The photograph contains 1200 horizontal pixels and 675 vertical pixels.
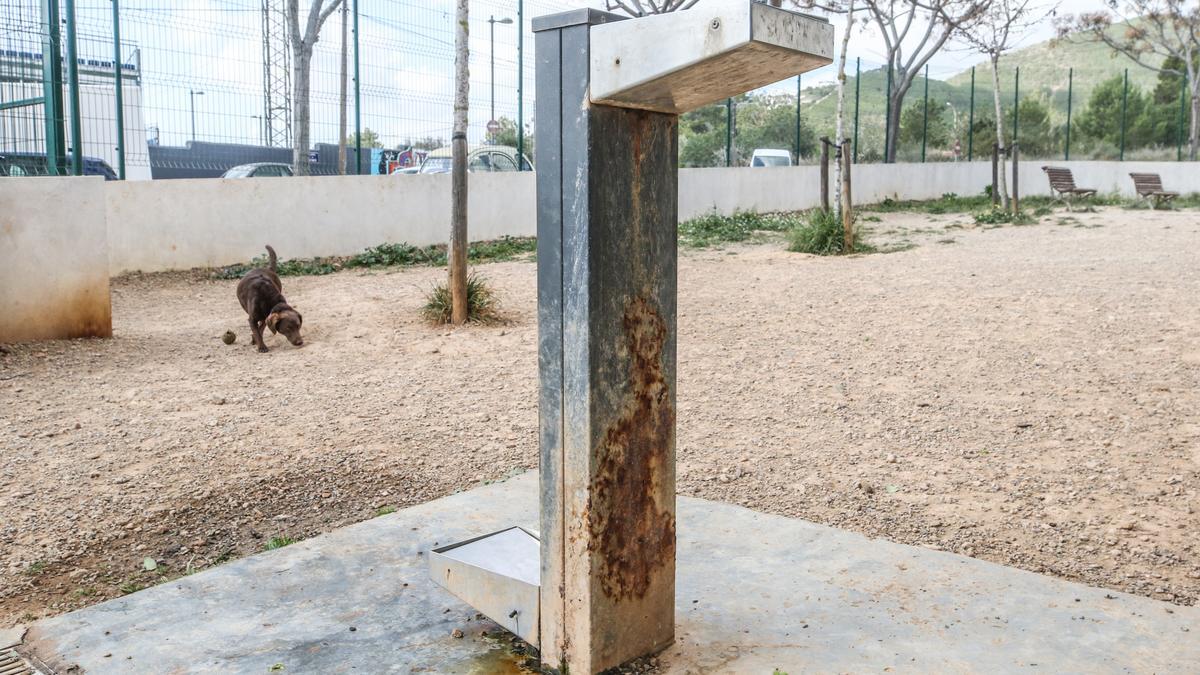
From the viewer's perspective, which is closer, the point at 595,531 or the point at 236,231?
the point at 595,531

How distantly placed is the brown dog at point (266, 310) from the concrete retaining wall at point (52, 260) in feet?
3.36

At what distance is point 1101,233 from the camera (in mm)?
13094

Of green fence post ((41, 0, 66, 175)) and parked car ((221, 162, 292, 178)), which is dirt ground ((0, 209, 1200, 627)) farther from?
parked car ((221, 162, 292, 178))

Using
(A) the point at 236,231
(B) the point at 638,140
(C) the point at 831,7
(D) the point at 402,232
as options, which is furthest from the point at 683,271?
(C) the point at 831,7

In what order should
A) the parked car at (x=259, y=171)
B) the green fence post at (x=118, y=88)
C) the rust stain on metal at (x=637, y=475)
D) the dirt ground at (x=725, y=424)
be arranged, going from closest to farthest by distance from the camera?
the rust stain on metal at (x=637, y=475), the dirt ground at (x=725, y=424), the green fence post at (x=118, y=88), the parked car at (x=259, y=171)

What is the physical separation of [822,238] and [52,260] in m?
7.87

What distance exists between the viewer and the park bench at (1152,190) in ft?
59.8

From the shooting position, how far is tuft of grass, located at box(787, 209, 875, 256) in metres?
11.6

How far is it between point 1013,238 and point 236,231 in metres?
9.37

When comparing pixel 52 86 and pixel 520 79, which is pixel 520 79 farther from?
pixel 52 86

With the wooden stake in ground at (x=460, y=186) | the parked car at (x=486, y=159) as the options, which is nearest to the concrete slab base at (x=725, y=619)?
the wooden stake in ground at (x=460, y=186)

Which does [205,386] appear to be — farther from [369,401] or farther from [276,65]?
[276,65]

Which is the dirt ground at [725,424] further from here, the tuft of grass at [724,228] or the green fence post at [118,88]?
the tuft of grass at [724,228]

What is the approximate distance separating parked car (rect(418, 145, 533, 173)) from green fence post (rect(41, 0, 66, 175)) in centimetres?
745
